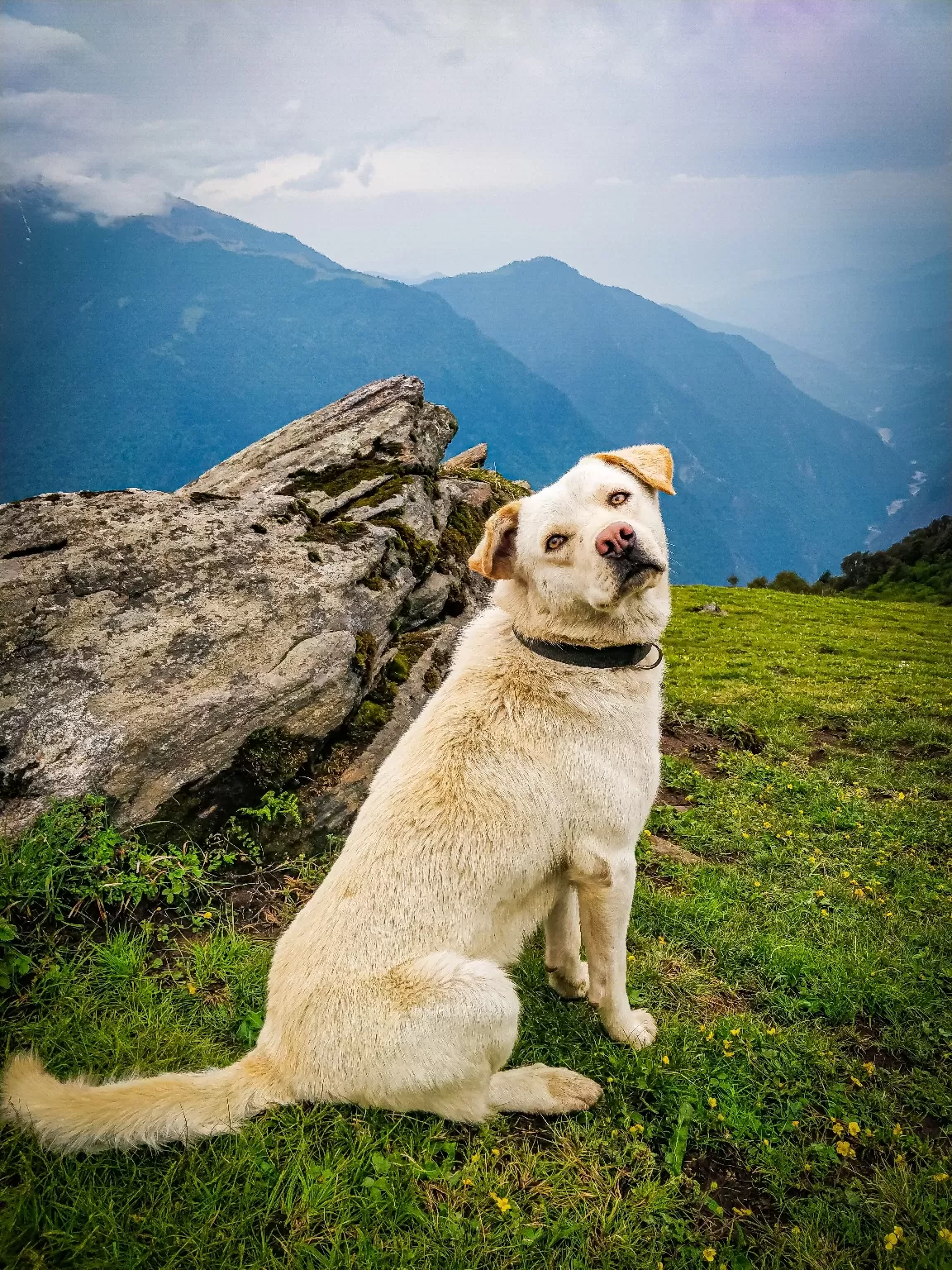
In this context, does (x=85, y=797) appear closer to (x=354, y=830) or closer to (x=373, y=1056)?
(x=354, y=830)

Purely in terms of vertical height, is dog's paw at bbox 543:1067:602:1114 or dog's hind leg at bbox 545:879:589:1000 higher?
dog's hind leg at bbox 545:879:589:1000

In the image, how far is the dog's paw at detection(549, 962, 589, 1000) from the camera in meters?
4.48

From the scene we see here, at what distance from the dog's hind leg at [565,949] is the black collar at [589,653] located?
1649 millimetres

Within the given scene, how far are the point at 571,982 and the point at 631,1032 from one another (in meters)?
0.52

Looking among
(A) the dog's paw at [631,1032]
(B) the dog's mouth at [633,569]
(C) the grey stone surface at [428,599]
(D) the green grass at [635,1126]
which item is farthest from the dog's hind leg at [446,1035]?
(C) the grey stone surface at [428,599]

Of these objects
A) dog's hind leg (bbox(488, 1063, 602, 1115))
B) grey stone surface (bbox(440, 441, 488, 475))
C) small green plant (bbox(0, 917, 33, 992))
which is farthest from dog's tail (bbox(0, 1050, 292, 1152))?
grey stone surface (bbox(440, 441, 488, 475))

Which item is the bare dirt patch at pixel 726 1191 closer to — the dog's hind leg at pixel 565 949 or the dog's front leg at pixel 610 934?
the dog's front leg at pixel 610 934

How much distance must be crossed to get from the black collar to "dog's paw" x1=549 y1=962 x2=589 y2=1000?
2251 millimetres

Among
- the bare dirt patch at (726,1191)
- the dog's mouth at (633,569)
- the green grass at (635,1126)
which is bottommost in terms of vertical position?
the bare dirt patch at (726,1191)

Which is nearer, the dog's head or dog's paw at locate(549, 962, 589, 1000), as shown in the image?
the dog's head

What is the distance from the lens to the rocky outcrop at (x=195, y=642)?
4.95 metres

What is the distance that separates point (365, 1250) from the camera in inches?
109

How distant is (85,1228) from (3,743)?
330 cm

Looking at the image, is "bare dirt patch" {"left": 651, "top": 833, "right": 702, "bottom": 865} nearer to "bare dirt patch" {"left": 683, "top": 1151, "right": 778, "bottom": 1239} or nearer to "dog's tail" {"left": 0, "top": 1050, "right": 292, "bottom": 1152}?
"bare dirt patch" {"left": 683, "top": 1151, "right": 778, "bottom": 1239}
